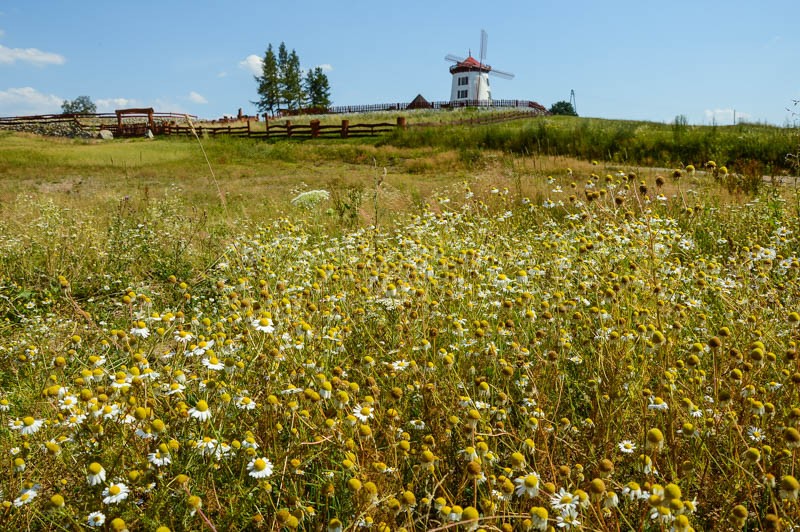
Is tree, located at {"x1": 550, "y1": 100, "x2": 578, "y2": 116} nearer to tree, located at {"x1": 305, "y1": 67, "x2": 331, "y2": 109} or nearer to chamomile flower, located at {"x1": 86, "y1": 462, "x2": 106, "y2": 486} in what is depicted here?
tree, located at {"x1": 305, "y1": 67, "x2": 331, "y2": 109}

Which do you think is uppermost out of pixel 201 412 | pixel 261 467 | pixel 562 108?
pixel 562 108

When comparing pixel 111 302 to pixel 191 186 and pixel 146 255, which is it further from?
pixel 191 186

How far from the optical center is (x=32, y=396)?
9.02ft

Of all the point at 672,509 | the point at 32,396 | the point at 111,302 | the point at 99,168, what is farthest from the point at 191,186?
the point at 672,509

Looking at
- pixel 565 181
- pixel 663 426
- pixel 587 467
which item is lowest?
pixel 587 467

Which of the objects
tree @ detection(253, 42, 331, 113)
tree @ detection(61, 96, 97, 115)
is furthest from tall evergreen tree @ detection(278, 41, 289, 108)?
tree @ detection(61, 96, 97, 115)

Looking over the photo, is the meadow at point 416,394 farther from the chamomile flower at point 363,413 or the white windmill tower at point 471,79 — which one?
the white windmill tower at point 471,79

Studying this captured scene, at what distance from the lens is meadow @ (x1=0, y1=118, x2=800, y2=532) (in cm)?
171

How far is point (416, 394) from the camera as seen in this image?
2.43 metres

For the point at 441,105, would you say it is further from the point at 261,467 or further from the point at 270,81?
the point at 261,467

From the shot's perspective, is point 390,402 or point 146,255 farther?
point 146,255

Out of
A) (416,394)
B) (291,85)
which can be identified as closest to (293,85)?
(291,85)

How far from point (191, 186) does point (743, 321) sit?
13.2m

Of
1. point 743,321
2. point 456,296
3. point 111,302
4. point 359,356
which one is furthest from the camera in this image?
point 111,302
